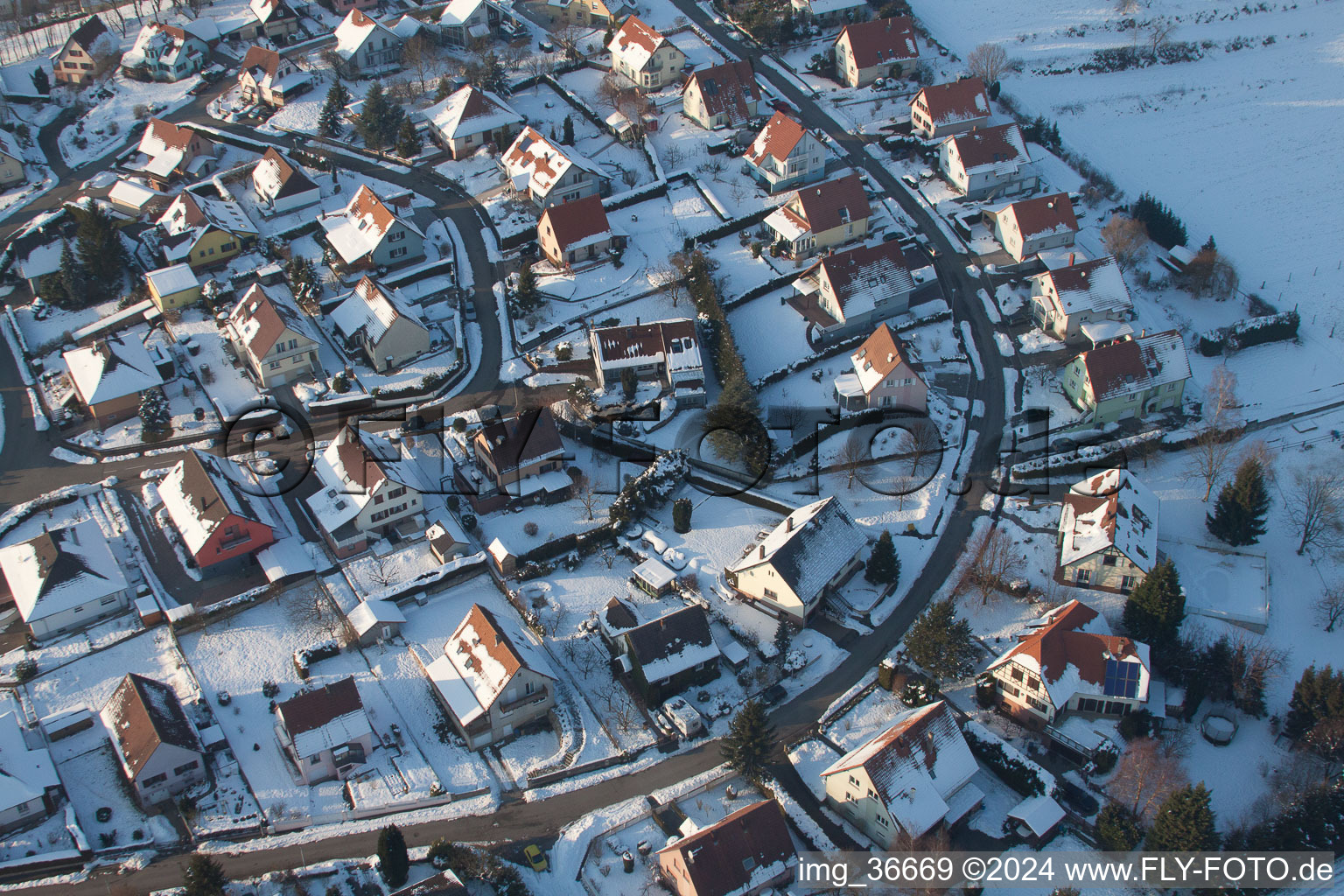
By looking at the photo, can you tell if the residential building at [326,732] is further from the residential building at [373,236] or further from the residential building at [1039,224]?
the residential building at [1039,224]

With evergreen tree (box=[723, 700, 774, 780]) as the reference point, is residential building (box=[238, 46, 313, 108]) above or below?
above

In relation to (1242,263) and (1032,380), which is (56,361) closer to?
(1032,380)

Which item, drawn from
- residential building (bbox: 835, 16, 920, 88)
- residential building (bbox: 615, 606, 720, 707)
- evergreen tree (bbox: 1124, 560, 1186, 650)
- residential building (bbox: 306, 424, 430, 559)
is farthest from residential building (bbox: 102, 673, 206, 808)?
residential building (bbox: 835, 16, 920, 88)

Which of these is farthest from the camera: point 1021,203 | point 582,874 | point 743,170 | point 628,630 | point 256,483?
point 743,170

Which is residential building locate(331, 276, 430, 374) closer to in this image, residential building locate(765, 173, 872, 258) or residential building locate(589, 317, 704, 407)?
residential building locate(589, 317, 704, 407)

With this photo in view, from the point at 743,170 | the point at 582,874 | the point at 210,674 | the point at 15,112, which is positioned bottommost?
the point at 582,874

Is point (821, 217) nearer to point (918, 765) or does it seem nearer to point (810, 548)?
point (810, 548)

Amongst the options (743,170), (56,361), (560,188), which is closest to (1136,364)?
(743,170)

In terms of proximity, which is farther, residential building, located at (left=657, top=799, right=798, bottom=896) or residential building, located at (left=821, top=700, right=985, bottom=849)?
residential building, located at (left=821, top=700, right=985, bottom=849)
